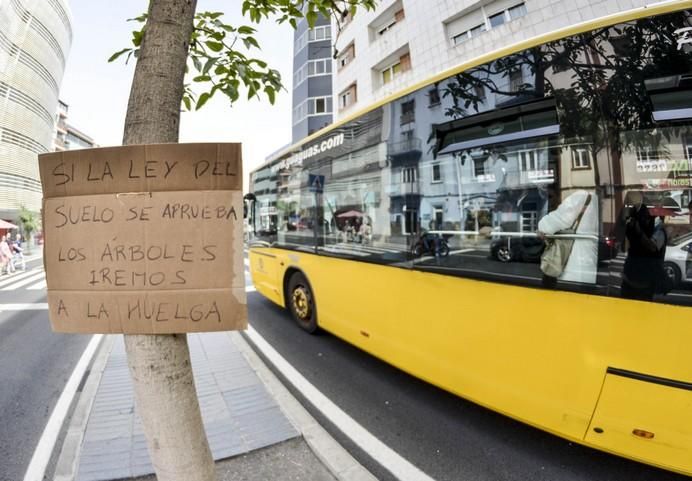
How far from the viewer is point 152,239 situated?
140 centimetres

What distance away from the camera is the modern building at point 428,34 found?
446 inches

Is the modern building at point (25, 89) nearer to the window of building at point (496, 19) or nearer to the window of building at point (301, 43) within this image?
the window of building at point (301, 43)

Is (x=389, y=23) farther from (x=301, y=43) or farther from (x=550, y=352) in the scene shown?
(x=550, y=352)

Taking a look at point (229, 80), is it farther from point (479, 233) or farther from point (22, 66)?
point (22, 66)

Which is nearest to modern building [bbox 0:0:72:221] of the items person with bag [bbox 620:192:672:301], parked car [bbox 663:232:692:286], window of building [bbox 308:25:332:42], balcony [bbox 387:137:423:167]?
window of building [bbox 308:25:332:42]

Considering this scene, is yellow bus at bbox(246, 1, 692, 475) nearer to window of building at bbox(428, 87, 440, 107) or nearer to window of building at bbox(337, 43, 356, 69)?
window of building at bbox(428, 87, 440, 107)

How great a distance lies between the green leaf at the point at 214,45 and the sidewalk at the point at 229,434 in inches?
119

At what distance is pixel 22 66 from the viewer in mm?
40062

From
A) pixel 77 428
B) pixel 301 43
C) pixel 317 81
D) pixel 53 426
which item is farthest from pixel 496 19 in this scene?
pixel 301 43

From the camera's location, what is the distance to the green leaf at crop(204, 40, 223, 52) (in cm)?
250

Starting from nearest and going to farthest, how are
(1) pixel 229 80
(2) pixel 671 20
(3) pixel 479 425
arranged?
(2) pixel 671 20 → (1) pixel 229 80 → (3) pixel 479 425

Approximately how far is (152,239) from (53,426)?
326 cm

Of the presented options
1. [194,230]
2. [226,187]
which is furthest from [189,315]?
[226,187]

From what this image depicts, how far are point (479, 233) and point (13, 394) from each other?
5329mm
